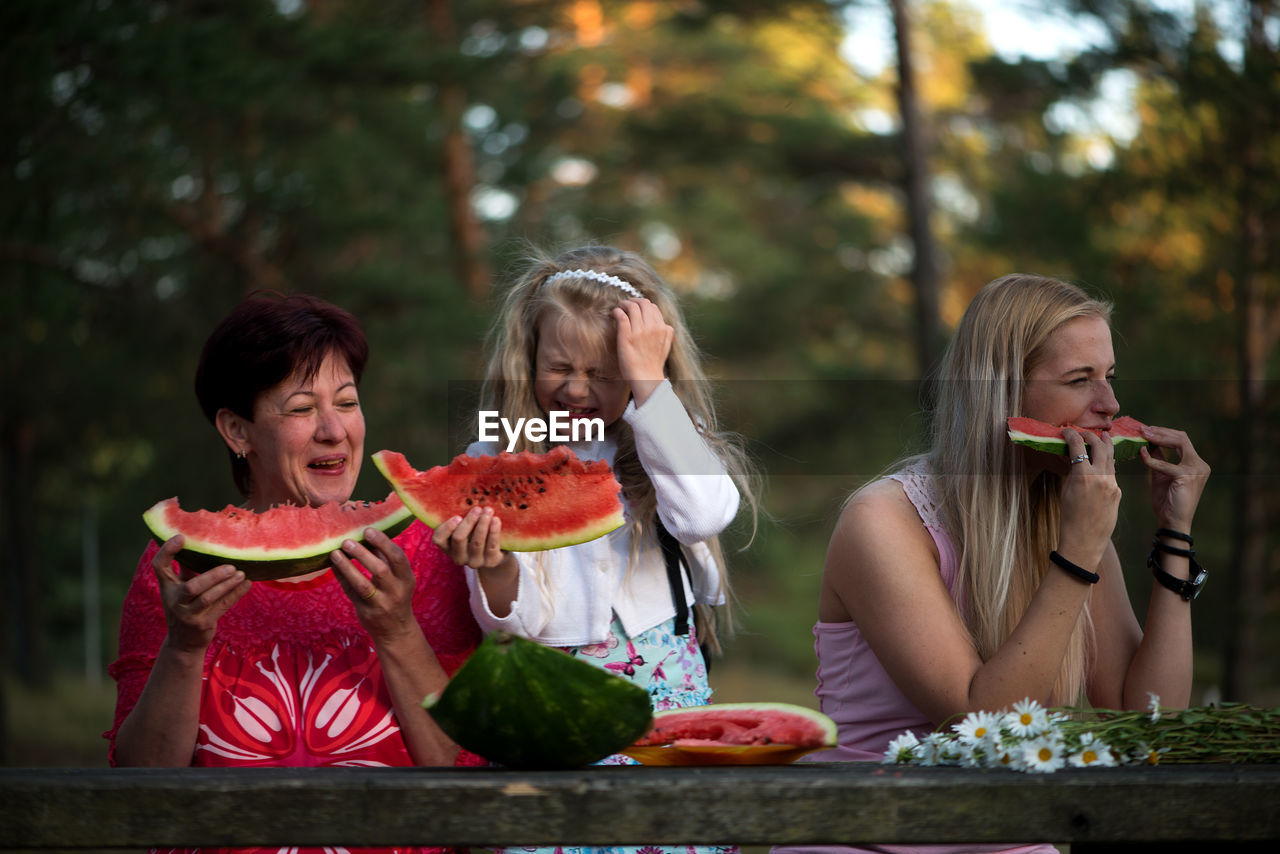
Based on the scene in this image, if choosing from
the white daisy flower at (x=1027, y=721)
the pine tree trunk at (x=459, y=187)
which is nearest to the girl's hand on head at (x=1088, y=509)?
the white daisy flower at (x=1027, y=721)

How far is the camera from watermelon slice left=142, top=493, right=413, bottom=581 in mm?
2453

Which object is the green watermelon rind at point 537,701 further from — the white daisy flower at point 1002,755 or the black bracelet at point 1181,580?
the black bracelet at point 1181,580

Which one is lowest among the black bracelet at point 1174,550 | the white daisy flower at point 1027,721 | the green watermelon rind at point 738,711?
the green watermelon rind at point 738,711

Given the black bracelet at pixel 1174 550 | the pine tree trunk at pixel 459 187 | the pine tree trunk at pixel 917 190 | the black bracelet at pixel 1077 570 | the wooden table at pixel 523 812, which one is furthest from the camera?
the pine tree trunk at pixel 459 187

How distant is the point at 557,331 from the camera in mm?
2990

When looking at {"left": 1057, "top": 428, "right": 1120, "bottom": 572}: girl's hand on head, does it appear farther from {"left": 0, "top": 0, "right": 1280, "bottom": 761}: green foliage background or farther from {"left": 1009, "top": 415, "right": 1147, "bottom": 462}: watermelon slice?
{"left": 0, "top": 0, "right": 1280, "bottom": 761}: green foliage background

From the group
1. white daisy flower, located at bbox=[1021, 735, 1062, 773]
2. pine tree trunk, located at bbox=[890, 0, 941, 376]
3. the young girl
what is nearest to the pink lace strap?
the young girl

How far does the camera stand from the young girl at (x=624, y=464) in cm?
272

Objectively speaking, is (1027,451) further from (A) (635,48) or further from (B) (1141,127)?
(A) (635,48)

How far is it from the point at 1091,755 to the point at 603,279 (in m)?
1.75

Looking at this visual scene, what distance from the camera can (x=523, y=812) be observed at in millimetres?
1766

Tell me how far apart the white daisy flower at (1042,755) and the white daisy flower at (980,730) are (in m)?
0.07

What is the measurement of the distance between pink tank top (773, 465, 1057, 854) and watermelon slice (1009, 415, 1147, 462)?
287 mm

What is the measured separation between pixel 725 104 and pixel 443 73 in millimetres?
4202
